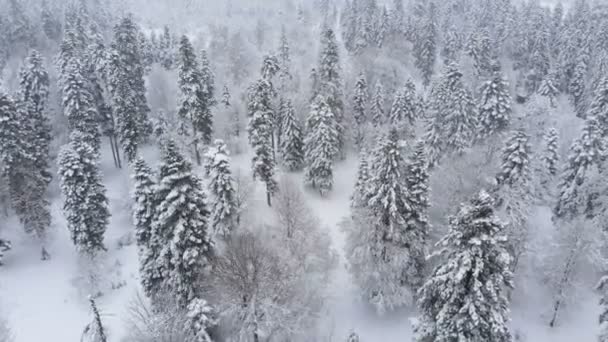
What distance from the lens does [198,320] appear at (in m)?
23.0

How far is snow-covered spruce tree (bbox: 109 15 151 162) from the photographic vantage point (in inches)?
1857

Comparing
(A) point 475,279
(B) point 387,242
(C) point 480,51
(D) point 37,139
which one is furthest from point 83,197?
(C) point 480,51

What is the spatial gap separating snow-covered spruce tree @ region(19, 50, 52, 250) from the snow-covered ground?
2.31m

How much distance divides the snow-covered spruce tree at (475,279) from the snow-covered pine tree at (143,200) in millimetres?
21341

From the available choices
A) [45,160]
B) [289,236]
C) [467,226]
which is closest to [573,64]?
[289,236]

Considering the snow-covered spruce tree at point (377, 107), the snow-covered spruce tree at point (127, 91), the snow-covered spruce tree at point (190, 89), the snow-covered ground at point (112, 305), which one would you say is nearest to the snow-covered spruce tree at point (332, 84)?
the snow-covered spruce tree at point (377, 107)

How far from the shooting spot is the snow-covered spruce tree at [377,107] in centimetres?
5628

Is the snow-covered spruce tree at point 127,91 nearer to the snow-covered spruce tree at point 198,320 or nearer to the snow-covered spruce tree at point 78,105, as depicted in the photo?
the snow-covered spruce tree at point 78,105

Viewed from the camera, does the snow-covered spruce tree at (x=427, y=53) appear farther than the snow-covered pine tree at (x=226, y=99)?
Yes

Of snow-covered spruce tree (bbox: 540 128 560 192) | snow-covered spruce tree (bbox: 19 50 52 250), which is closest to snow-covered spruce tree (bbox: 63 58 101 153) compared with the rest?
snow-covered spruce tree (bbox: 19 50 52 250)

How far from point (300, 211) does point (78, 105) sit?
30.1 metres

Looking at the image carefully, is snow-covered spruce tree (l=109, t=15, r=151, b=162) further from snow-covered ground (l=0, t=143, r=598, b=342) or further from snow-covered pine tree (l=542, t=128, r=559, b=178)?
snow-covered pine tree (l=542, t=128, r=559, b=178)

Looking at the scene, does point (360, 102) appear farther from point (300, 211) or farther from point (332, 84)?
point (300, 211)

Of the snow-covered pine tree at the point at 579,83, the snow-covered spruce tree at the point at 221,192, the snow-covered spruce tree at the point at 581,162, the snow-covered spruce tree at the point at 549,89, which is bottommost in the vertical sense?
the snow-covered spruce tree at the point at 221,192
